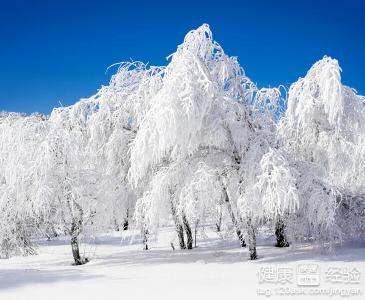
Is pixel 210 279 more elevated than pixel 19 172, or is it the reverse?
pixel 19 172

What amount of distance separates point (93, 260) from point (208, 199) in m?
5.99

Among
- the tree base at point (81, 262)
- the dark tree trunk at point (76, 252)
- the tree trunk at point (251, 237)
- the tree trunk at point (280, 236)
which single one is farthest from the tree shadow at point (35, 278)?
the tree trunk at point (280, 236)

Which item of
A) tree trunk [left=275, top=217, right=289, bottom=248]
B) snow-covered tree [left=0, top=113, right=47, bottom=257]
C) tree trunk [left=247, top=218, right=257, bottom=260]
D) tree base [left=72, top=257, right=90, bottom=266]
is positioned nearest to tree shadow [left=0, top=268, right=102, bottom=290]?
snow-covered tree [left=0, top=113, right=47, bottom=257]

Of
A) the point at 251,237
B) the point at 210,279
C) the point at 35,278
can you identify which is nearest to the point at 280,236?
the point at 251,237

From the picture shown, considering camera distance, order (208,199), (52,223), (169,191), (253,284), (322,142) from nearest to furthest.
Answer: (253,284) → (208,199) → (169,191) → (322,142) → (52,223)

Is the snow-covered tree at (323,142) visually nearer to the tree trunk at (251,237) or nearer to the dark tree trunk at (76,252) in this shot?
the tree trunk at (251,237)

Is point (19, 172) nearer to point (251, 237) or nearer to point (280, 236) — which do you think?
point (251, 237)

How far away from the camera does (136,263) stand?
45.1 feet

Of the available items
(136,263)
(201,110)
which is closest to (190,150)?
(201,110)

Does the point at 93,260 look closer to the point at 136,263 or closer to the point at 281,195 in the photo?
the point at 136,263

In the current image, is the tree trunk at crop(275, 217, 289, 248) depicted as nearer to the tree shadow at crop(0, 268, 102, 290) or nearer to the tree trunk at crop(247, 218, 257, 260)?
the tree trunk at crop(247, 218, 257, 260)

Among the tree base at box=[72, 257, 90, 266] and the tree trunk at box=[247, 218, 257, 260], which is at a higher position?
the tree trunk at box=[247, 218, 257, 260]

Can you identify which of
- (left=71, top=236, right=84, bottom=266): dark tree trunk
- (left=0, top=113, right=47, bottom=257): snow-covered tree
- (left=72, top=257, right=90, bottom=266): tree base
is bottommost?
(left=72, top=257, right=90, bottom=266): tree base

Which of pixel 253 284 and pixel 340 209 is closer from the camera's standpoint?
pixel 253 284
